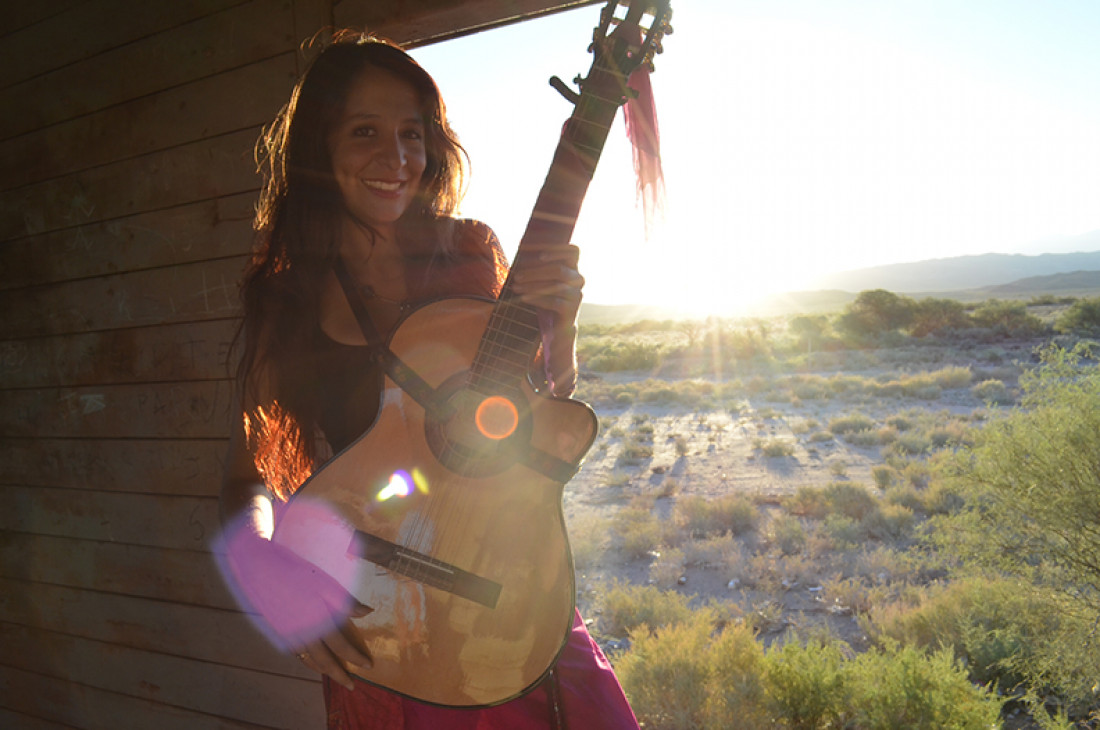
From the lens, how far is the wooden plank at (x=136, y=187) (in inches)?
77.7

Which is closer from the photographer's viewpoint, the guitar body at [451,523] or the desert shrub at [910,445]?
the guitar body at [451,523]

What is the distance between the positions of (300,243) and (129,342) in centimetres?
134

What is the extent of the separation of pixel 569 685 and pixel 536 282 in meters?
0.68

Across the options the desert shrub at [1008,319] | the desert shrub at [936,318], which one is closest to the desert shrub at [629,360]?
the desert shrub at [936,318]

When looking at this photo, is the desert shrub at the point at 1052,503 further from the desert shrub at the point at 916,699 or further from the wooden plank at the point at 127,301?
the wooden plank at the point at 127,301

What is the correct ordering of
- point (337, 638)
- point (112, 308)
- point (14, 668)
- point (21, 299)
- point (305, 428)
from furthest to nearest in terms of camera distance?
point (14, 668) < point (21, 299) < point (112, 308) < point (305, 428) < point (337, 638)

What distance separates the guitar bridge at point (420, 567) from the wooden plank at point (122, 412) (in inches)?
48.9

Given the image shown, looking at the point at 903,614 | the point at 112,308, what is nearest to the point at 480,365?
the point at 112,308

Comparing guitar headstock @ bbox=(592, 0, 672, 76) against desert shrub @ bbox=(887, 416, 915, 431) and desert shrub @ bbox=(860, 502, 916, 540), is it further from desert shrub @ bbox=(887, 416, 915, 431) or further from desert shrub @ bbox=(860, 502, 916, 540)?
desert shrub @ bbox=(887, 416, 915, 431)

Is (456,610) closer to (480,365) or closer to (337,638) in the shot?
(337,638)

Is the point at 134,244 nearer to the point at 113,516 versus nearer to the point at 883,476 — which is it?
the point at 113,516

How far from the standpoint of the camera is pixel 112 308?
224cm

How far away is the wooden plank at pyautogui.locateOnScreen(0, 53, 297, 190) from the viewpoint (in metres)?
1.90

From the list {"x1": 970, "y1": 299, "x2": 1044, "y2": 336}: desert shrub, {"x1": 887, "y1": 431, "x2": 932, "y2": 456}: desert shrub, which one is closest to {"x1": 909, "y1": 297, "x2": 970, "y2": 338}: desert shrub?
{"x1": 970, "y1": 299, "x2": 1044, "y2": 336}: desert shrub
